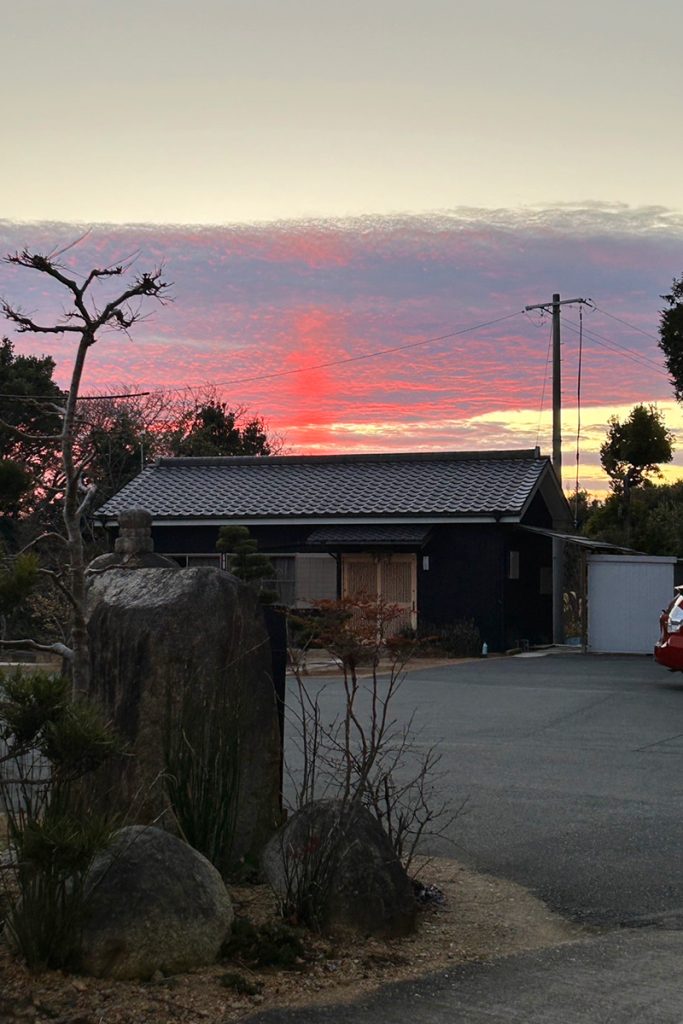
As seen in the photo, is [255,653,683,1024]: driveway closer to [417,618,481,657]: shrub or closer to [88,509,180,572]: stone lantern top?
[88,509,180,572]: stone lantern top

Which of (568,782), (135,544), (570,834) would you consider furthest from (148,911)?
(135,544)

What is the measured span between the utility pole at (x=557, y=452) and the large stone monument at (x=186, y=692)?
24.1 metres

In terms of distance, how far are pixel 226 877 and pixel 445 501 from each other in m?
23.7

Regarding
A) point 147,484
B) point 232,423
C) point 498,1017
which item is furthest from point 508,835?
point 232,423

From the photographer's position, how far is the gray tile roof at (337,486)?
100ft

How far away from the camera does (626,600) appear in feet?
94.1

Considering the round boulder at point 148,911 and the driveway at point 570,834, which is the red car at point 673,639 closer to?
the driveway at point 570,834

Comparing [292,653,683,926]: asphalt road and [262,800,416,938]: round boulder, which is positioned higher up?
[262,800,416,938]: round boulder

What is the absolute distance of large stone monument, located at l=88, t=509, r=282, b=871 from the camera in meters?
6.77

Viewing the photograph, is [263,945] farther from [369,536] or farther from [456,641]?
[369,536]

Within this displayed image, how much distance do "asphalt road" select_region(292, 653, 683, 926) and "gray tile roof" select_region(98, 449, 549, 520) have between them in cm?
869

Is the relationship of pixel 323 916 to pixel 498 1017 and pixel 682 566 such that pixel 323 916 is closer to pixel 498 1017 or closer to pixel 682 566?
pixel 498 1017

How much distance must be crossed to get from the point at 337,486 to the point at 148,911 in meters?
27.2

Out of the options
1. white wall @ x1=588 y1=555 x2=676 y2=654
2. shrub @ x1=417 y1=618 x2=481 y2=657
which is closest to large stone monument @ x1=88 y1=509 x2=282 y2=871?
shrub @ x1=417 y1=618 x2=481 y2=657
